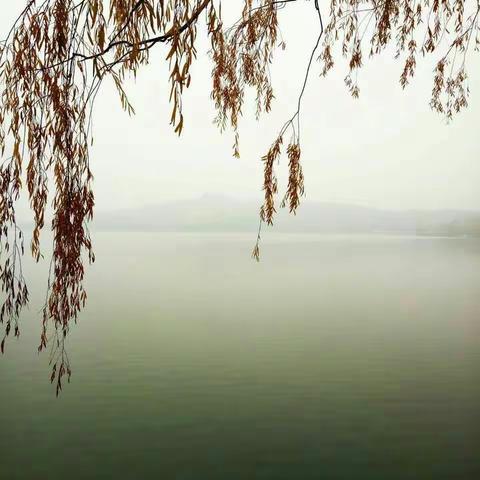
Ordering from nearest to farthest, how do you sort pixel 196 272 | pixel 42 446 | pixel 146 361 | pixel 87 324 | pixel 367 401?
pixel 42 446, pixel 367 401, pixel 146 361, pixel 87 324, pixel 196 272

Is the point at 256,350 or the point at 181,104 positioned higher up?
the point at 181,104

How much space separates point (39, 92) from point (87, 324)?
4.52m

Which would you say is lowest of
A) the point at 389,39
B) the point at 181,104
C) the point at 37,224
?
the point at 37,224


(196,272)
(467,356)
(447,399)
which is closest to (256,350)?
(467,356)

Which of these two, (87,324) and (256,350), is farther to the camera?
(87,324)

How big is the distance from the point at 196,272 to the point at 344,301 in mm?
4754

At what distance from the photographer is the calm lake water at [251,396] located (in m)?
2.79

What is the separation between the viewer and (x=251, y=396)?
11.8 feet

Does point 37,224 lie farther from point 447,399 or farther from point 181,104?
point 447,399

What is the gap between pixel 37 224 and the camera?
1894 mm

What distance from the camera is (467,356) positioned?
15.4ft

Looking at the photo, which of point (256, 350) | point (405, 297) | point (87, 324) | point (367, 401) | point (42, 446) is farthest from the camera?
point (405, 297)

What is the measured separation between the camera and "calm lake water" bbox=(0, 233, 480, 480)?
9.14 feet

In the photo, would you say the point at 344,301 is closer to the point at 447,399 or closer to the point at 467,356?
the point at 467,356
